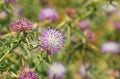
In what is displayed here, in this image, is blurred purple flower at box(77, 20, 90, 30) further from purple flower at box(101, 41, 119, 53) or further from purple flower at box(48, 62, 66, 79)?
purple flower at box(48, 62, 66, 79)

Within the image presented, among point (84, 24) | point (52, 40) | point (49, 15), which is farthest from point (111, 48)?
point (52, 40)

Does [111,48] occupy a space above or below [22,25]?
above

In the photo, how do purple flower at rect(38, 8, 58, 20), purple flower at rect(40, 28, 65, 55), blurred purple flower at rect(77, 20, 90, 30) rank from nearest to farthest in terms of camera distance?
1. purple flower at rect(40, 28, 65, 55)
2. purple flower at rect(38, 8, 58, 20)
3. blurred purple flower at rect(77, 20, 90, 30)

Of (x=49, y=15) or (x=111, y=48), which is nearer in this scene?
(x=49, y=15)

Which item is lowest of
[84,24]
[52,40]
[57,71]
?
[52,40]

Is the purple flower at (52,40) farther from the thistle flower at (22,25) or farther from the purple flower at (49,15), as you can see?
the purple flower at (49,15)

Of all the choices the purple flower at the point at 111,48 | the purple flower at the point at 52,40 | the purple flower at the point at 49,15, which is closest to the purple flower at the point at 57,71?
the purple flower at the point at 49,15

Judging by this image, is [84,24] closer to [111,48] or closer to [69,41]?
[111,48]

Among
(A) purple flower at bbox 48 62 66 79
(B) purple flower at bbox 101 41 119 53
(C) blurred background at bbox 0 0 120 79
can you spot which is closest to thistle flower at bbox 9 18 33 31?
(C) blurred background at bbox 0 0 120 79

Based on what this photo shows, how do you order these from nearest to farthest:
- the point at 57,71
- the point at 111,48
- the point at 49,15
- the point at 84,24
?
the point at 57,71
the point at 49,15
the point at 84,24
the point at 111,48

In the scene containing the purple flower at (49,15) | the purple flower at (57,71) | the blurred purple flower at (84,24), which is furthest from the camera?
the blurred purple flower at (84,24)
